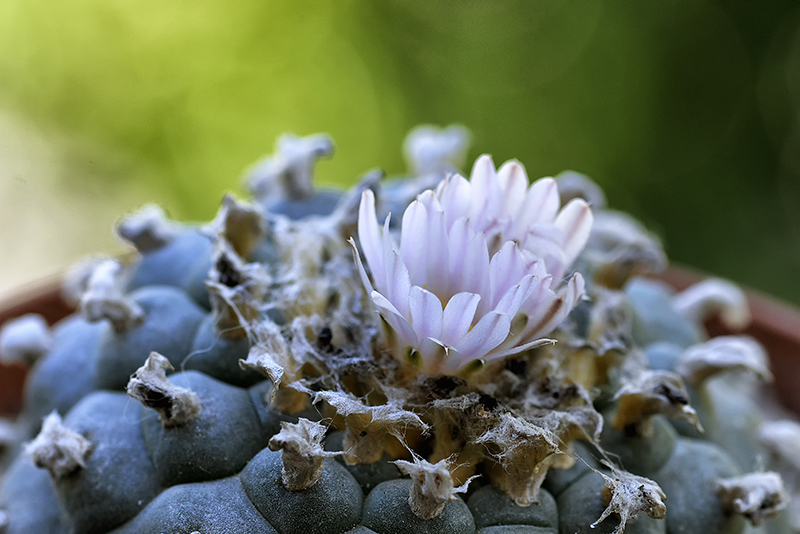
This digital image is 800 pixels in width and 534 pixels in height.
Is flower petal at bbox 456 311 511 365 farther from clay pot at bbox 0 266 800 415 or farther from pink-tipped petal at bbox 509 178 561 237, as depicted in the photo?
clay pot at bbox 0 266 800 415

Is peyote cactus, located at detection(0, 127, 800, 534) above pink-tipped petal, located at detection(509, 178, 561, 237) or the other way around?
the other way around

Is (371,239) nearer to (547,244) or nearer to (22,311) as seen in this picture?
(547,244)

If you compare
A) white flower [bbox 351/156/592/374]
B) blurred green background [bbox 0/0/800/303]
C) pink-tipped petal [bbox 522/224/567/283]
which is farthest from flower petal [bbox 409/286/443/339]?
blurred green background [bbox 0/0/800/303]

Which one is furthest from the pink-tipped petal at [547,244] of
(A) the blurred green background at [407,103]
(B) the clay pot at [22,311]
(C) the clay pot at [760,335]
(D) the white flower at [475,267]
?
(A) the blurred green background at [407,103]

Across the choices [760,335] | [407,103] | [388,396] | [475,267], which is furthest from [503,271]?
[407,103]

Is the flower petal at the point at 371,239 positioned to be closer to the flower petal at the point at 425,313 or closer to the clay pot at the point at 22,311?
the flower petal at the point at 425,313

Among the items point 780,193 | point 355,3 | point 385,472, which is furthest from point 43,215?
point 780,193
